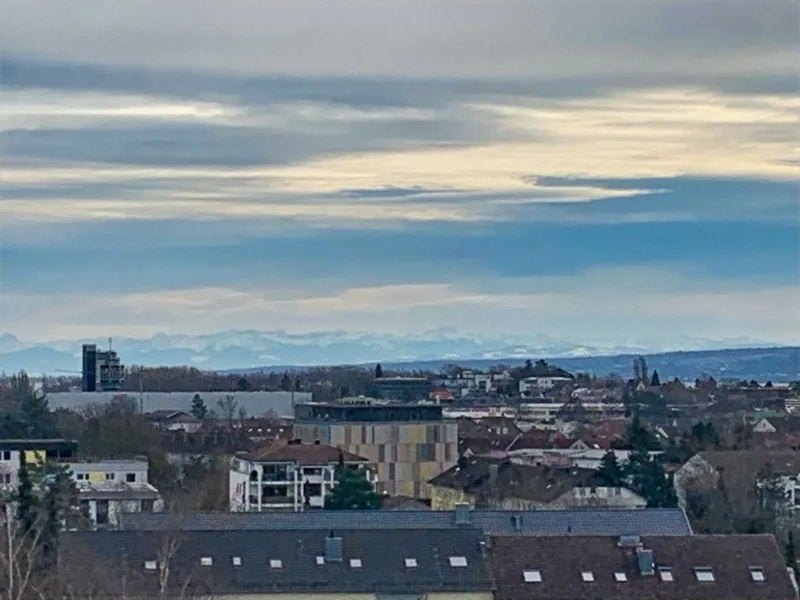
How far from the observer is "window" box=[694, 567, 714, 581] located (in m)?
35.3

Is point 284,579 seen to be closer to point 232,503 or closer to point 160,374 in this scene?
point 232,503

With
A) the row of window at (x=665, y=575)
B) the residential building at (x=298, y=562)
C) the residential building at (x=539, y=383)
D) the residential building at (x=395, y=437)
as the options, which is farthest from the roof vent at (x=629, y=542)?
the residential building at (x=539, y=383)

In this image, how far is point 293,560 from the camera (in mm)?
35188

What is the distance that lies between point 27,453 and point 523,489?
1732 centimetres

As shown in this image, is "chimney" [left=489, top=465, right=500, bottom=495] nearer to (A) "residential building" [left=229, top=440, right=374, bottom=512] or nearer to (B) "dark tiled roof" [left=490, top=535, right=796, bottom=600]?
(A) "residential building" [left=229, top=440, right=374, bottom=512]

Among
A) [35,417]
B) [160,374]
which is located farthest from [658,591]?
[160,374]

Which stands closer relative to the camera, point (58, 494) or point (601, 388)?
point (58, 494)

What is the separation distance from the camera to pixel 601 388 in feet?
599

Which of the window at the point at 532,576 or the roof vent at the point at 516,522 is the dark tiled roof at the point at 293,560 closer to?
the window at the point at 532,576

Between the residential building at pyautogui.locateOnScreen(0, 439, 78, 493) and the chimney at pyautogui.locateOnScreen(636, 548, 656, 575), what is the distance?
32.5m

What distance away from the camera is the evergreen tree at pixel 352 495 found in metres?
55.1

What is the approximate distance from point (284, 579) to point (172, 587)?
2030 millimetres

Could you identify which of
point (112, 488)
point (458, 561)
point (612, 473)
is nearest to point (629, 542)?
point (458, 561)

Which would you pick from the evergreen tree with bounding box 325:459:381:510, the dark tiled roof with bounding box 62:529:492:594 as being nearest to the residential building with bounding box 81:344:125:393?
the evergreen tree with bounding box 325:459:381:510
